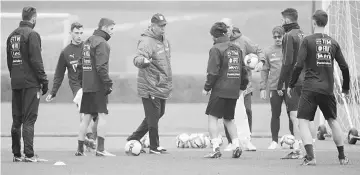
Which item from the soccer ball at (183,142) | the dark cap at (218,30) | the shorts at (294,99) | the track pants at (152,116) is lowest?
the soccer ball at (183,142)

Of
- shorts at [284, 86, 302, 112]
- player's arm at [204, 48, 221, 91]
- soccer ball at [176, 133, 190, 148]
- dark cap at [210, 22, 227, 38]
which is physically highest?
dark cap at [210, 22, 227, 38]

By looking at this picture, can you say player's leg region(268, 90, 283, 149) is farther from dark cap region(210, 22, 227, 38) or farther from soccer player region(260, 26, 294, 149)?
dark cap region(210, 22, 227, 38)

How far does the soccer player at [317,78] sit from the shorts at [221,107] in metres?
1.64

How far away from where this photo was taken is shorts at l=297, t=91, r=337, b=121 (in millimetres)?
12734

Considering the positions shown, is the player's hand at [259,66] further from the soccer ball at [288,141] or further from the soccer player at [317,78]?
the soccer player at [317,78]

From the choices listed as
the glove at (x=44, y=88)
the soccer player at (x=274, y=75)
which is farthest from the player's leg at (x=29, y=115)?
the soccer player at (x=274, y=75)

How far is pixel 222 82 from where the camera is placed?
46.5 ft

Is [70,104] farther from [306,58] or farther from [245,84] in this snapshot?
[306,58]

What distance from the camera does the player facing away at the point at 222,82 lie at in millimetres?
14062

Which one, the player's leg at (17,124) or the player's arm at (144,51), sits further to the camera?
→ the player's arm at (144,51)

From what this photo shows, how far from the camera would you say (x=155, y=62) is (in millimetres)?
15031

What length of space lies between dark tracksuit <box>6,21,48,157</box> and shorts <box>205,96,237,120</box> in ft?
7.86

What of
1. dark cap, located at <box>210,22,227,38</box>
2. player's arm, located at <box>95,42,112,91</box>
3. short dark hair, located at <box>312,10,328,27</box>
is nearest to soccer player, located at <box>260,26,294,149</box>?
dark cap, located at <box>210,22,227,38</box>

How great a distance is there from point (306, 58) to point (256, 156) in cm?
229
